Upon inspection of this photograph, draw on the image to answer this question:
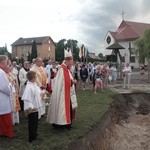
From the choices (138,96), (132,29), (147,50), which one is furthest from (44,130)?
(132,29)

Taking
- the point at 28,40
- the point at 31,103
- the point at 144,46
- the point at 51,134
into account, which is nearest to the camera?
the point at 31,103

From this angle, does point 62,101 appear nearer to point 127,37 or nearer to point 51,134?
point 51,134

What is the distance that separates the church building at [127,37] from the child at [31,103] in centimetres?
5918

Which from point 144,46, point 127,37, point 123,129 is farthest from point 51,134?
point 127,37

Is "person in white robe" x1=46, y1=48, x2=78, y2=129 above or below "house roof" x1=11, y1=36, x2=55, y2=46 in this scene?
below

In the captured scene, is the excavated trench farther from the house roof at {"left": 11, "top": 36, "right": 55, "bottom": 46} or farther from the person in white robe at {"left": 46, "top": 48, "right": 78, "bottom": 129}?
the house roof at {"left": 11, "top": 36, "right": 55, "bottom": 46}

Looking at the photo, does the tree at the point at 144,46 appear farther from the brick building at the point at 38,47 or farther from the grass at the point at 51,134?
the brick building at the point at 38,47

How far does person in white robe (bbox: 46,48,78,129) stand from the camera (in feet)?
29.1

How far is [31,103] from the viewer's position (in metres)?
7.71

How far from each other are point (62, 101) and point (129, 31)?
2619 inches

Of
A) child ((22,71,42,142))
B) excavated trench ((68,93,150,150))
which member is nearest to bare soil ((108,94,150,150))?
excavated trench ((68,93,150,150))

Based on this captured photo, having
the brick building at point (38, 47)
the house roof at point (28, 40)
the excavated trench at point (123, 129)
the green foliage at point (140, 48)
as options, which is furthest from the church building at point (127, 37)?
the excavated trench at point (123, 129)

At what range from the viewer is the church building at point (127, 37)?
6970 cm

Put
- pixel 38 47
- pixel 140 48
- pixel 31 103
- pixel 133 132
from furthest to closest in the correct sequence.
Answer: pixel 38 47 < pixel 140 48 < pixel 133 132 < pixel 31 103
